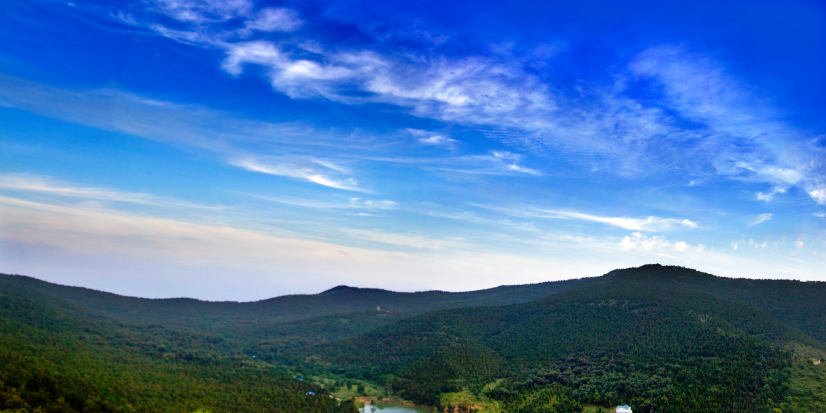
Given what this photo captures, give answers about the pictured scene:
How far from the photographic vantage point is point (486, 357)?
3760 inches

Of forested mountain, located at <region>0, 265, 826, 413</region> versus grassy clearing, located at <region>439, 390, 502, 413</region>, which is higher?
forested mountain, located at <region>0, 265, 826, 413</region>

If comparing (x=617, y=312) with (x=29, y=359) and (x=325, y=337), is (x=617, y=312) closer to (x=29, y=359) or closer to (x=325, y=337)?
(x=325, y=337)

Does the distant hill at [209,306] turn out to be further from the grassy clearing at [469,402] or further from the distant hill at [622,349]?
the grassy clearing at [469,402]

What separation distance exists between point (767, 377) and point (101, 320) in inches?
Result: 5613

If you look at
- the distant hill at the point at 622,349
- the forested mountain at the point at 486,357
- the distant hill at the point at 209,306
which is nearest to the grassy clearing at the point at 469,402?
the forested mountain at the point at 486,357

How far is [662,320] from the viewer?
87688 millimetres

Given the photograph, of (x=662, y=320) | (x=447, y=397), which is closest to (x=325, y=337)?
(x=447, y=397)

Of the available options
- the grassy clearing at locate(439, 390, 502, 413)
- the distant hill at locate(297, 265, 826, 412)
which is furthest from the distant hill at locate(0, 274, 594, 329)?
the grassy clearing at locate(439, 390, 502, 413)

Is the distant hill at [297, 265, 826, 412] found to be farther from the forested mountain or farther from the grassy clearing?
the grassy clearing

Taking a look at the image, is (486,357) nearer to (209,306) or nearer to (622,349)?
(622,349)

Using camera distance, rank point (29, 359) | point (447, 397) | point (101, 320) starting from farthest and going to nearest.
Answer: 1. point (101, 320)
2. point (447, 397)
3. point (29, 359)

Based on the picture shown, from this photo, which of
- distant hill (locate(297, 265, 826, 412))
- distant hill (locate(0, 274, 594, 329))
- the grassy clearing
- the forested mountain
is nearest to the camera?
the forested mountain

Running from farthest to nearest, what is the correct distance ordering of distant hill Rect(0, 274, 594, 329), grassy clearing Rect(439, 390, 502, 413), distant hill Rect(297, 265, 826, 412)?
distant hill Rect(0, 274, 594, 329), grassy clearing Rect(439, 390, 502, 413), distant hill Rect(297, 265, 826, 412)

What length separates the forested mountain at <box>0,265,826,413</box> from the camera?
2179 inches
